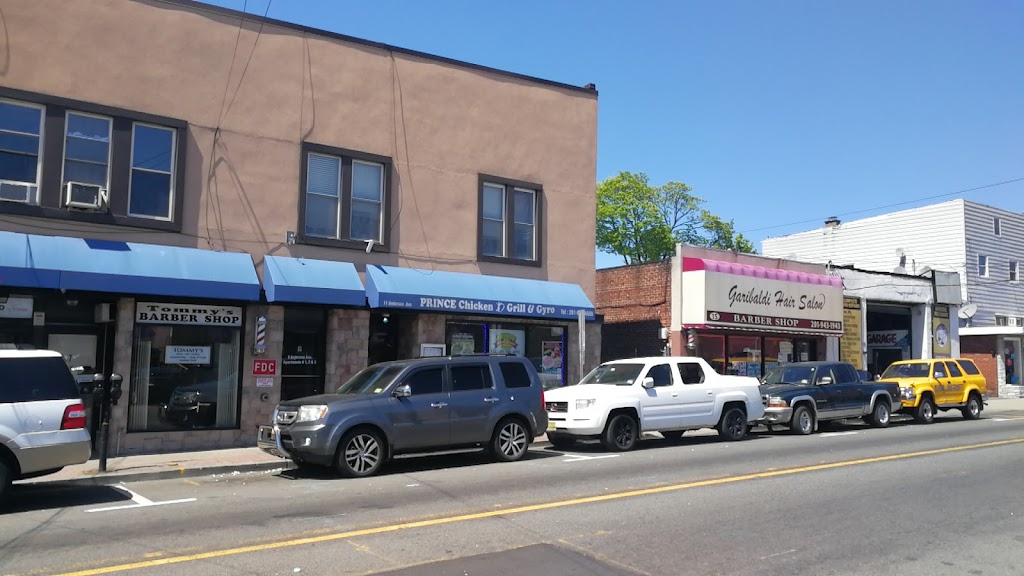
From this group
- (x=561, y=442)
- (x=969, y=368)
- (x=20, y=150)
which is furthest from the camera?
(x=969, y=368)

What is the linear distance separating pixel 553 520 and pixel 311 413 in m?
4.60

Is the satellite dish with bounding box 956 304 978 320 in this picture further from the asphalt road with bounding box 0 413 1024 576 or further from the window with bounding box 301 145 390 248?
the window with bounding box 301 145 390 248

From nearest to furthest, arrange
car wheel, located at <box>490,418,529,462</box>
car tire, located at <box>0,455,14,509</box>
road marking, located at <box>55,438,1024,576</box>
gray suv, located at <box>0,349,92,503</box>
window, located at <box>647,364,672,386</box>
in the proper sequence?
road marking, located at <box>55,438,1024,576</box> → car tire, located at <box>0,455,14,509</box> → gray suv, located at <box>0,349,92,503</box> → car wheel, located at <box>490,418,529,462</box> → window, located at <box>647,364,672,386</box>

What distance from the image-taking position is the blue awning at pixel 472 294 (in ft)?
54.7

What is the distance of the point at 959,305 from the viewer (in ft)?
106

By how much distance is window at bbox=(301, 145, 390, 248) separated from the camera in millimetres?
16875

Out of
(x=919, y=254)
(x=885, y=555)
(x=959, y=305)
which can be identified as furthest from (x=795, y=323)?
(x=885, y=555)

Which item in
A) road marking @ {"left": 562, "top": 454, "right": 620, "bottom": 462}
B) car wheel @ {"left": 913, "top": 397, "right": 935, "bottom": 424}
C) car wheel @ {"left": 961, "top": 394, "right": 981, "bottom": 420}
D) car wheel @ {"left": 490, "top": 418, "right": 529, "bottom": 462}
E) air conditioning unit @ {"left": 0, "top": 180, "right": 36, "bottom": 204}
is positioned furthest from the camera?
car wheel @ {"left": 961, "top": 394, "right": 981, "bottom": 420}

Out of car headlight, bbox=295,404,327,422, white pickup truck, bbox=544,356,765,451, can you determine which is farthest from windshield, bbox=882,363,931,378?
car headlight, bbox=295,404,327,422

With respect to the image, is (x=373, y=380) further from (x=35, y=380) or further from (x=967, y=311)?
(x=967, y=311)

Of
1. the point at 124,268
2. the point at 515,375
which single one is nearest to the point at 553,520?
the point at 515,375

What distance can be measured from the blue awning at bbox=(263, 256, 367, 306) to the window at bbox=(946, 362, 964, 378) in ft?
53.5

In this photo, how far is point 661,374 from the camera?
1558 centimetres

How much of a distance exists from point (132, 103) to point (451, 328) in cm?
799
